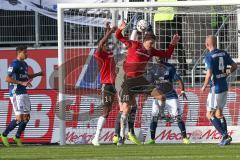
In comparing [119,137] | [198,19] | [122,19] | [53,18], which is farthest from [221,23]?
[53,18]

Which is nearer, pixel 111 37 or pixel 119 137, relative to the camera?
pixel 119 137

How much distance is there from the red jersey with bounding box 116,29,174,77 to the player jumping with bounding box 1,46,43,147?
2232 mm

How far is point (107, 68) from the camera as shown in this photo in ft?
61.4

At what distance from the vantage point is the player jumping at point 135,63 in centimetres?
1819

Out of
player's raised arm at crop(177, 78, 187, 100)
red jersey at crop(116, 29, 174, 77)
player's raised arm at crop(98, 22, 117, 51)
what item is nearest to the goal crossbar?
player's raised arm at crop(98, 22, 117, 51)

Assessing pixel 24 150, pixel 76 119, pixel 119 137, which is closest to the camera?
pixel 24 150

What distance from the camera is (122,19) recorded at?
20141 millimetres

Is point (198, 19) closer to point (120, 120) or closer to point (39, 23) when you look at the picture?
point (120, 120)

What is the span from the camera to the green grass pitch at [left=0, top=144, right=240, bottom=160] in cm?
1463

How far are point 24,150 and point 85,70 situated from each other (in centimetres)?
326

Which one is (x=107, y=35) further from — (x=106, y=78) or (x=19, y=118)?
(x=19, y=118)

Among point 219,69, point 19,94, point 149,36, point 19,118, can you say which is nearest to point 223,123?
point 219,69

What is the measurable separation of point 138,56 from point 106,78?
0.85 m

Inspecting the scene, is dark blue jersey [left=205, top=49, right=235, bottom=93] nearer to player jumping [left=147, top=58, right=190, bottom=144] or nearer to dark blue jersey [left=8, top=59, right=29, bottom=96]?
player jumping [left=147, top=58, right=190, bottom=144]
